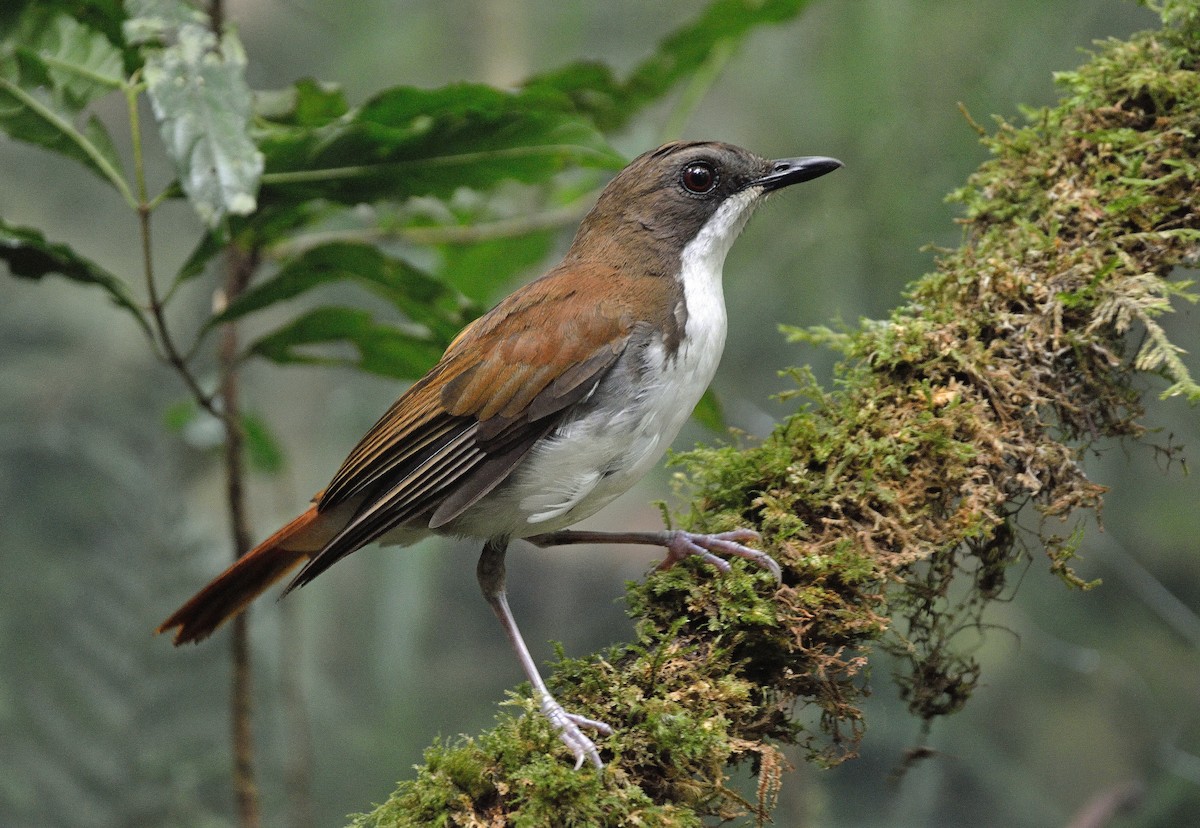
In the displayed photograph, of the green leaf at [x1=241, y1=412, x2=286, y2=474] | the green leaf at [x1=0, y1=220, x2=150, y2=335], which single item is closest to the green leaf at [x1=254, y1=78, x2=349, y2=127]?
the green leaf at [x1=0, y1=220, x2=150, y2=335]

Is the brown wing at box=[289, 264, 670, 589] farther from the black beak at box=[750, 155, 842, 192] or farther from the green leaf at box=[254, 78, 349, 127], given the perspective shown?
the green leaf at box=[254, 78, 349, 127]

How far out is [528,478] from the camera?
7.59 ft

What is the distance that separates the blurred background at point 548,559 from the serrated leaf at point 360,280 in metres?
1.23

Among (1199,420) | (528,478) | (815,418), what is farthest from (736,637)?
(1199,420)

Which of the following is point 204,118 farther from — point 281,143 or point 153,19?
point 153,19

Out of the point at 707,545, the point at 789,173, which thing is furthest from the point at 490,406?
the point at 789,173

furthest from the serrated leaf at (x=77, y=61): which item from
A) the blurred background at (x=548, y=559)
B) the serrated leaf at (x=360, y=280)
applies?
the blurred background at (x=548, y=559)

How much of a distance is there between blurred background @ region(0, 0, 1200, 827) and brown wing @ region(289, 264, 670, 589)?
1.68m

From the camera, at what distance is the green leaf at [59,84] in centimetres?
251

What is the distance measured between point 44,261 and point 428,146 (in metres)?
1.02

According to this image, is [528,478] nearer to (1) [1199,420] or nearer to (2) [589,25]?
(1) [1199,420]

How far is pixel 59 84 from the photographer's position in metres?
2.66

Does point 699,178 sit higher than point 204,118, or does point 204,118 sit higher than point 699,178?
point 699,178

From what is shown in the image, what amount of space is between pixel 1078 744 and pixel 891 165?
244 centimetres
